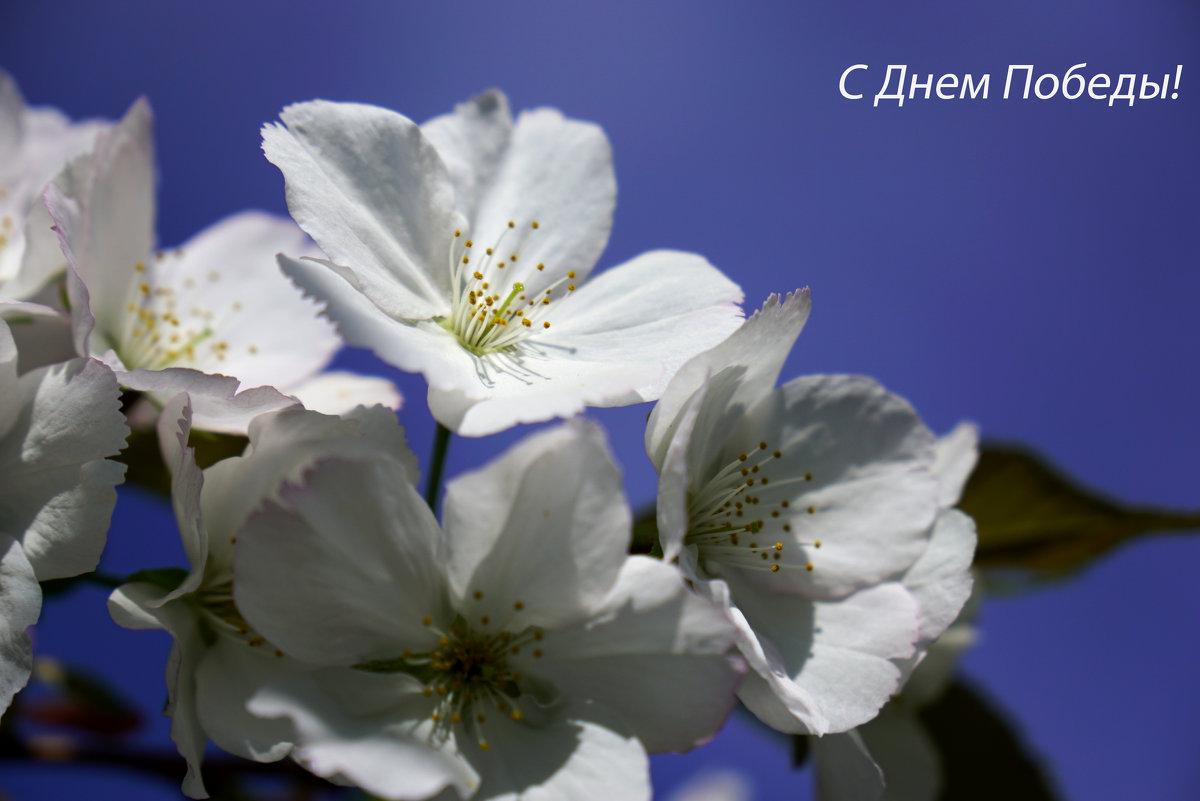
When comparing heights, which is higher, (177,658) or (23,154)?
(23,154)

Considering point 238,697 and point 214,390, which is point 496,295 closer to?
point 214,390

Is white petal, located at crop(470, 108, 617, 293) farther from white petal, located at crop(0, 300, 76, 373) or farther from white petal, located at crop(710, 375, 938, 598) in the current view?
white petal, located at crop(0, 300, 76, 373)

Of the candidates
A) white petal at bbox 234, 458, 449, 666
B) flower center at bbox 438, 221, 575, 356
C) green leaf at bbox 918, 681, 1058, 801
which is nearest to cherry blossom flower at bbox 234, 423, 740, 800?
white petal at bbox 234, 458, 449, 666

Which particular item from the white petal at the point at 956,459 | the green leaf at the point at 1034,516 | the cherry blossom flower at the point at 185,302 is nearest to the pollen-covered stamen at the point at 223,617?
the cherry blossom flower at the point at 185,302

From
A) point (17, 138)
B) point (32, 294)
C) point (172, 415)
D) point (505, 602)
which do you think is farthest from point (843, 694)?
point (17, 138)

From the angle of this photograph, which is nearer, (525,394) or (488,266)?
(525,394)

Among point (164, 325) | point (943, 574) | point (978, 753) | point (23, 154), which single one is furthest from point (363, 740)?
point (978, 753)

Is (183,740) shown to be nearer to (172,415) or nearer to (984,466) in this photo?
(172,415)
